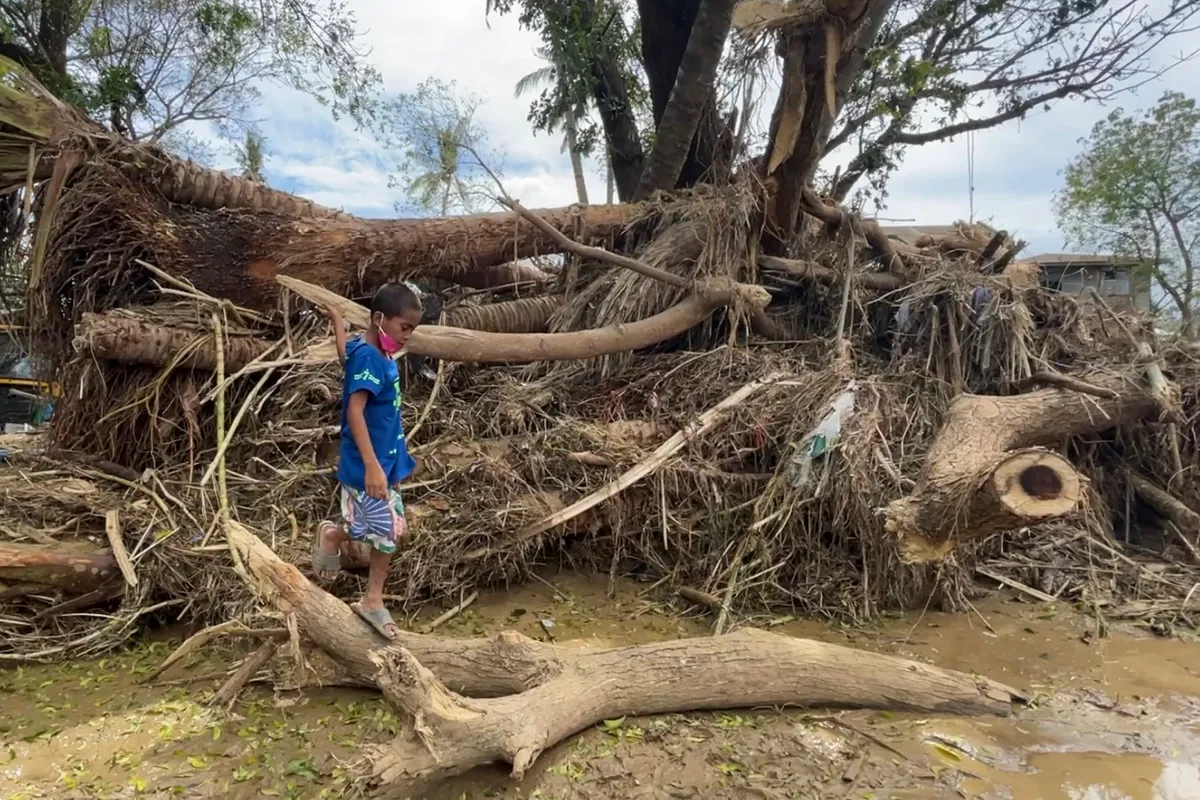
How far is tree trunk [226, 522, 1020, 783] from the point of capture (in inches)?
108

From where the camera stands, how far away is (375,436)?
9.71ft

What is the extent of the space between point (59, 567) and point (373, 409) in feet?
6.04

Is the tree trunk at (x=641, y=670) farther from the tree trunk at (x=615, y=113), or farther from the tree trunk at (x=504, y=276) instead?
the tree trunk at (x=615, y=113)

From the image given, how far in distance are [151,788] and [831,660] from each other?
2.49 metres

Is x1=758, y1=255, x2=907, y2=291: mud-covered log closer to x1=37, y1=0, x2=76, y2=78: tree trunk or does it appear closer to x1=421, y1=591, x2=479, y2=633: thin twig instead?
x1=421, y1=591, x2=479, y2=633: thin twig

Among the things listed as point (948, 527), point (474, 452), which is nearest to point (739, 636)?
point (948, 527)

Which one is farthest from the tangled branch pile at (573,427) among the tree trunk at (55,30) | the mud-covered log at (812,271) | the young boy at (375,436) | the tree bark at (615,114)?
the tree trunk at (55,30)

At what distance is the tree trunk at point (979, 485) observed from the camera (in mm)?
2922

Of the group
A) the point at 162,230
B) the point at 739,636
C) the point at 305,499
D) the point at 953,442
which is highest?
the point at 162,230

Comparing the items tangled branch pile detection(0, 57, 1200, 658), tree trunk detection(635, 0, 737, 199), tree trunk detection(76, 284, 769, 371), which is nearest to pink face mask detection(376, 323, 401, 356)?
tree trunk detection(76, 284, 769, 371)

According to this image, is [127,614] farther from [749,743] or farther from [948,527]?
[948,527]

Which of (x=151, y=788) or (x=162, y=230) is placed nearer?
(x=151, y=788)

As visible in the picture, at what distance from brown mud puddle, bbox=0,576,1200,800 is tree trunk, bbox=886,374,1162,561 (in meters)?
0.67

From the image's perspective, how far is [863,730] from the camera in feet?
8.88
